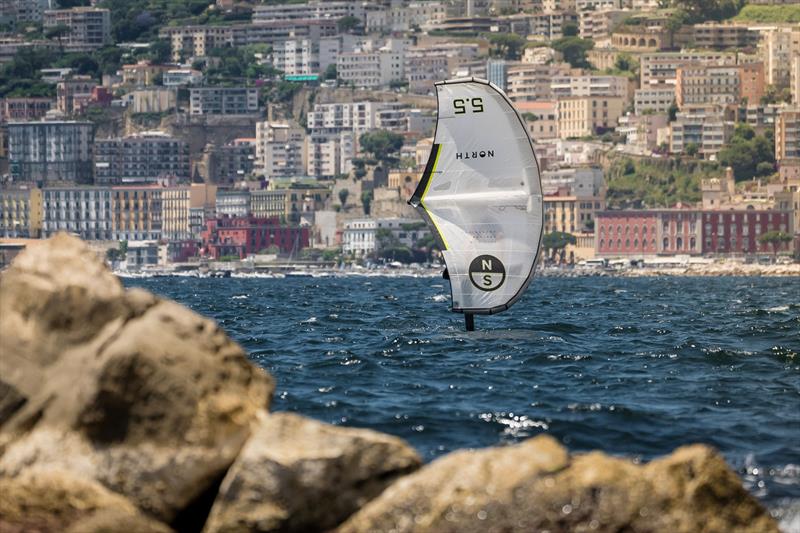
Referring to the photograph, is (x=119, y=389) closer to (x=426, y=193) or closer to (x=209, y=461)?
(x=209, y=461)

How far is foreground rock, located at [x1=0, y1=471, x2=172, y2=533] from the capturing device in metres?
16.0

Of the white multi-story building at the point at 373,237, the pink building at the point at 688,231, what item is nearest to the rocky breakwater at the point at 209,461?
the pink building at the point at 688,231

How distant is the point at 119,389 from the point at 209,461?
0.88 m

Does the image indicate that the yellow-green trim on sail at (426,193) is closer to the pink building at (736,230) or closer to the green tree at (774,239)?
the green tree at (774,239)

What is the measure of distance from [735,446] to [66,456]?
6.78m

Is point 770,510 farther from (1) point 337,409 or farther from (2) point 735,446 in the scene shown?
(1) point 337,409

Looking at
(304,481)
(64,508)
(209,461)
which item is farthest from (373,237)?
(304,481)

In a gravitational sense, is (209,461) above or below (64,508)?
above

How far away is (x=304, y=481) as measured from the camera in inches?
631

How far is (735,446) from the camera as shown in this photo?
20.5 metres

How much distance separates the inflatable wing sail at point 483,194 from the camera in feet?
111

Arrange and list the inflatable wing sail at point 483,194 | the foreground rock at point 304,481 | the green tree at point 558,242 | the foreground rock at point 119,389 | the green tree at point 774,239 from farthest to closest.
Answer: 1. the green tree at point 558,242
2. the green tree at point 774,239
3. the inflatable wing sail at point 483,194
4. the foreground rock at point 119,389
5. the foreground rock at point 304,481

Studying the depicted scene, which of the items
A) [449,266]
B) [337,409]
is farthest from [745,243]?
[337,409]

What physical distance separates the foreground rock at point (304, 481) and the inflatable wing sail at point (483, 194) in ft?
58.3
